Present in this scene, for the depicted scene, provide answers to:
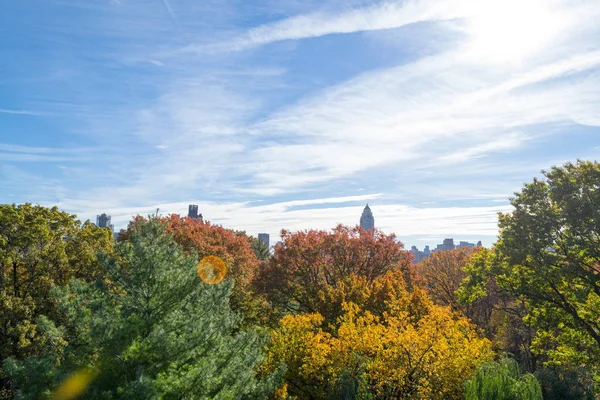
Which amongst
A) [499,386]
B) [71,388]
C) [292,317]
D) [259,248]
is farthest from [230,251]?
[259,248]

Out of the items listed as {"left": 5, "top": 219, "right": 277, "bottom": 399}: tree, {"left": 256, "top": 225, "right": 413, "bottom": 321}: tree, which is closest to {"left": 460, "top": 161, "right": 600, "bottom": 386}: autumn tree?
{"left": 256, "top": 225, "right": 413, "bottom": 321}: tree

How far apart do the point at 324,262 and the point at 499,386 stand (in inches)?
641

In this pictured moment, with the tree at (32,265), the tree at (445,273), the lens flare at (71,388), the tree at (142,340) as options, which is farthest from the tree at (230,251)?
the tree at (445,273)

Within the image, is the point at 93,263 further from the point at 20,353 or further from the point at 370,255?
the point at 370,255

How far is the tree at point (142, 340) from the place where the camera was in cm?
1004

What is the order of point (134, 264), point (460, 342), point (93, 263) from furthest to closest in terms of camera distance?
point (93, 263), point (460, 342), point (134, 264)

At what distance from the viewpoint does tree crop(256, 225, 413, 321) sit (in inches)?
1089

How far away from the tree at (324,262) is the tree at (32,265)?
38.4 ft

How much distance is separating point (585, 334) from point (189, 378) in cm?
1938

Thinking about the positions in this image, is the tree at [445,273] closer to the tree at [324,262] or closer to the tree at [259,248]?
the tree at [324,262]

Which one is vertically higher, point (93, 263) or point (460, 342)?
point (93, 263)

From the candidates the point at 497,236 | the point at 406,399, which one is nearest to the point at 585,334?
the point at 497,236

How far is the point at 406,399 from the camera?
563 inches

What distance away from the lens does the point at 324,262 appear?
27969 mm
